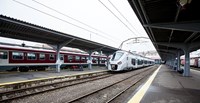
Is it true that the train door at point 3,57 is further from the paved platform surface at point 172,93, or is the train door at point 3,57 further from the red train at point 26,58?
the paved platform surface at point 172,93

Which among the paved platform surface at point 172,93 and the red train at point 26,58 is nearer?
the paved platform surface at point 172,93

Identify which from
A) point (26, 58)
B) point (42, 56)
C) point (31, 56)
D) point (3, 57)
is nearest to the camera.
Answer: point (3, 57)

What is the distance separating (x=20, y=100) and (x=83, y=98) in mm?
2897

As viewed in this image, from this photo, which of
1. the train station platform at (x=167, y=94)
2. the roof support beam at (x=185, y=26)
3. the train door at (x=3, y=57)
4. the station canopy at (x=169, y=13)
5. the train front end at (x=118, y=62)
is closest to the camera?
the train station platform at (x=167, y=94)

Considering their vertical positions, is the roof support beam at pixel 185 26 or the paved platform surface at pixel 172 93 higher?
the roof support beam at pixel 185 26

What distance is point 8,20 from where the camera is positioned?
37.7 ft

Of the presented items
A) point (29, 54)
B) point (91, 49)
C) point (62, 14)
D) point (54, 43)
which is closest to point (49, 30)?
point (62, 14)

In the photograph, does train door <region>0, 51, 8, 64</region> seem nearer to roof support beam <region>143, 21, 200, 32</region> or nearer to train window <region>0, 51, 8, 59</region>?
train window <region>0, 51, 8, 59</region>

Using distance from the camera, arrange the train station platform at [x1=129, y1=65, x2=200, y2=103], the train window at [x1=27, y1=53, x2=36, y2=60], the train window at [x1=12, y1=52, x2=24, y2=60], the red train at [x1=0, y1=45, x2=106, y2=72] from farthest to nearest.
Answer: the train window at [x1=27, y1=53, x2=36, y2=60] < the train window at [x1=12, y1=52, x2=24, y2=60] < the red train at [x1=0, y1=45, x2=106, y2=72] < the train station platform at [x1=129, y1=65, x2=200, y2=103]

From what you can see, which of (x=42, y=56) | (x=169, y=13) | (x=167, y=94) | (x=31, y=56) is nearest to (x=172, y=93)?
(x=167, y=94)

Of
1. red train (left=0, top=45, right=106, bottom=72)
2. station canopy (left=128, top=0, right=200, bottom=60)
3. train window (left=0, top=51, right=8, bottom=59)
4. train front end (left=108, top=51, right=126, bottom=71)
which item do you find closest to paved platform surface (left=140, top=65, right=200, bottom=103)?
station canopy (left=128, top=0, right=200, bottom=60)

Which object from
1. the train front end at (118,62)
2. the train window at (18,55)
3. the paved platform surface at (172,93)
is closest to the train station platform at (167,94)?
the paved platform surface at (172,93)

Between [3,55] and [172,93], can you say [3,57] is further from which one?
[172,93]

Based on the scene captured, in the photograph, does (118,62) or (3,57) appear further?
(118,62)
